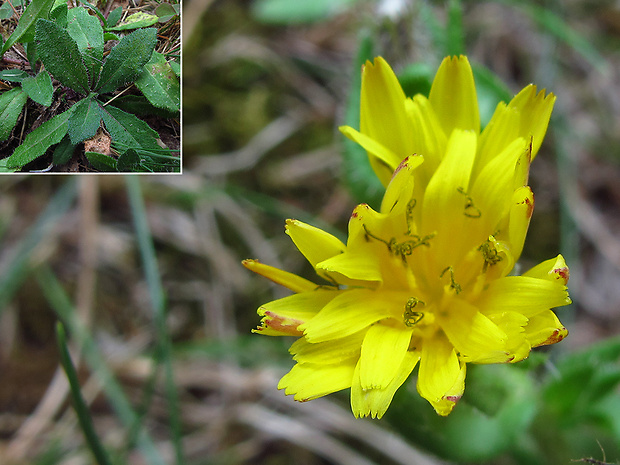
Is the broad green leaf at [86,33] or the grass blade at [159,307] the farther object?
the grass blade at [159,307]

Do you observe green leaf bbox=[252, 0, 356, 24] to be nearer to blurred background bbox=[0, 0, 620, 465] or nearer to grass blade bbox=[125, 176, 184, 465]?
blurred background bbox=[0, 0, 620, 465]

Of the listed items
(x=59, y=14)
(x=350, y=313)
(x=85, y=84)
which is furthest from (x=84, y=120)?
(x=350, y=313)

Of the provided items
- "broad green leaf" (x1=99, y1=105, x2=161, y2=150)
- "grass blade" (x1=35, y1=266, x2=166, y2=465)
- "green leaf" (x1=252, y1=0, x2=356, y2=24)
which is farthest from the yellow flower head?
Answer: "green leaf" (x1=252, y1=0, x2=356, y2=24)

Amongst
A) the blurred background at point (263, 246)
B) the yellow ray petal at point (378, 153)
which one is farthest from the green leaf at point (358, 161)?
the yellow ray petal at point (378, 153)

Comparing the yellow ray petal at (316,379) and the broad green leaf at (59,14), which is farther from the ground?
the broad green leaf at (59,14)

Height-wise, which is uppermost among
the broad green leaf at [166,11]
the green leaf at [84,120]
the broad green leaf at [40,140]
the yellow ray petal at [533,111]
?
the broad green leaf at [166,11]

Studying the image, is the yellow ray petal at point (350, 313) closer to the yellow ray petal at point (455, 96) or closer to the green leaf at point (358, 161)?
the yellow ray petal at point (455, 96)
